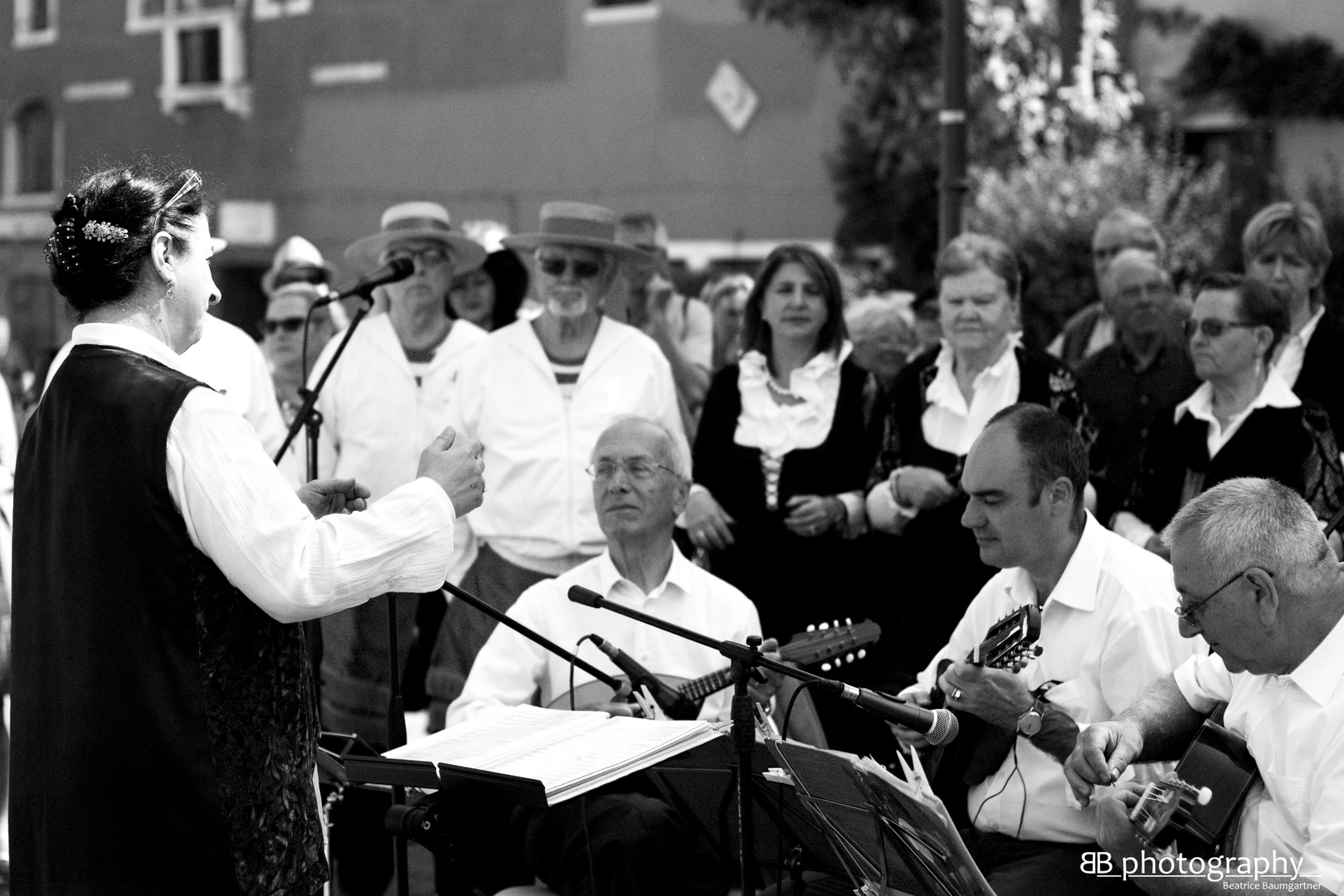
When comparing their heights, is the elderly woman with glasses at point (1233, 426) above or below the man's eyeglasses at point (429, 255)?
below

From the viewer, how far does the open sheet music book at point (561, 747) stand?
9.68 ft

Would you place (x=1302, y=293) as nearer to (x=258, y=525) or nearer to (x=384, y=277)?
Answer: (x=384, y=277)

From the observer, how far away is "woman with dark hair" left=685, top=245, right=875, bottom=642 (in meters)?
4.85

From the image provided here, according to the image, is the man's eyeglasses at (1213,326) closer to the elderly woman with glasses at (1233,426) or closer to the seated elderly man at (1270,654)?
the elderly woman with glasses at (1233,426)

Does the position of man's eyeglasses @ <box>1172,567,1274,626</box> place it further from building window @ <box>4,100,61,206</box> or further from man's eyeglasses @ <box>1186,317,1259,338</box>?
building window @ <box>4,100,61,206</box>

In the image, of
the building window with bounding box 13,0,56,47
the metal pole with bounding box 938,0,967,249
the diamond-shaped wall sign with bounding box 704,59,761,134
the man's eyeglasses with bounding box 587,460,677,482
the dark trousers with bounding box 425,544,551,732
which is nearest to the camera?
the man's eyeglasses with bounding box 587,460,677,482

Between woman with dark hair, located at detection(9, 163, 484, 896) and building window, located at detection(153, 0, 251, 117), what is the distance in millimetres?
14107

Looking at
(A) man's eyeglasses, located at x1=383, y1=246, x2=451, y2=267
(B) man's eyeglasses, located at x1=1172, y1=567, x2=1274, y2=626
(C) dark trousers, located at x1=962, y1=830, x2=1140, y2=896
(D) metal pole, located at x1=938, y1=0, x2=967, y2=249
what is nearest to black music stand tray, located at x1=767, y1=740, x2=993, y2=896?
(C) dark trousers, located at x1=962, y1=830, x2=1140, y2=896

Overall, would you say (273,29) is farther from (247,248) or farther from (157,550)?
(157,550)

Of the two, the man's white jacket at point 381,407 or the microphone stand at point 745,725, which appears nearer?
the microphone stand at point 745,725

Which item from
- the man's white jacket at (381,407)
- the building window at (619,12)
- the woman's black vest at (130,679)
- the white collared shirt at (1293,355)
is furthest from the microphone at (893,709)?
the building window at (619,12)

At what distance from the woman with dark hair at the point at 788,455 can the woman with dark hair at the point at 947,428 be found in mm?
143

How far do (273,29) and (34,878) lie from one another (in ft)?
47.7

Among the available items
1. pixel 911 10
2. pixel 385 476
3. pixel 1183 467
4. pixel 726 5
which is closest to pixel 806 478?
pixel 1183 467
